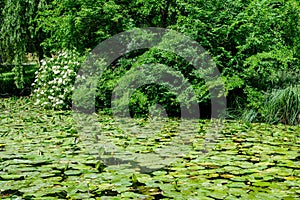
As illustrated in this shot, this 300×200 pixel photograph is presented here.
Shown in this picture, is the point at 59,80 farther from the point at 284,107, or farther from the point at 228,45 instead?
the point at 284,107

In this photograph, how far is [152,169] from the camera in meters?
3.51

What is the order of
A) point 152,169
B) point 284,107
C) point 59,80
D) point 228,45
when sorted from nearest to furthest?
point 152,169 → point 284,107 → point 228,45 → point 59,80

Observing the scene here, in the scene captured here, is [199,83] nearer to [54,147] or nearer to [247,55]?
[247,55]

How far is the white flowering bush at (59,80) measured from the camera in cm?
855

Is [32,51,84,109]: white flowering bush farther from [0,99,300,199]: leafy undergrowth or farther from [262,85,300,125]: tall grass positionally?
[262,85,300,125]: tall grass

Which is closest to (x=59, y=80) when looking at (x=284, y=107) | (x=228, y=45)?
(x=228, y=45)

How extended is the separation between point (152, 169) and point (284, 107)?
3.49 m

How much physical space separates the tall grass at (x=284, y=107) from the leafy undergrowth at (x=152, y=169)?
843 mm

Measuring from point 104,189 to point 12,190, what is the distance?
0.66 m

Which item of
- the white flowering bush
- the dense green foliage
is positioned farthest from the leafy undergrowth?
the white flowering bush

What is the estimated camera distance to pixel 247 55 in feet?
22.8

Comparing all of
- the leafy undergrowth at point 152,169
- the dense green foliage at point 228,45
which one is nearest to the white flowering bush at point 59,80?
the dense green foliage at point 228,45

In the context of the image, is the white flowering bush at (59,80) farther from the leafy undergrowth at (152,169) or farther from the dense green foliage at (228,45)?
the leafy undergrowth at (152,169)

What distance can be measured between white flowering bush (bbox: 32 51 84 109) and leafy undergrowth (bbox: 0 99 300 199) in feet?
10.3
